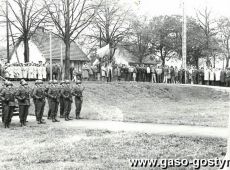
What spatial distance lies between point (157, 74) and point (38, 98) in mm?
19140

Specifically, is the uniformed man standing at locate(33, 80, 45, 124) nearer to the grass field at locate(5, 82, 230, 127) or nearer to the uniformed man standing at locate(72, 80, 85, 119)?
the uniformed man standing at locate(72, 80, 85, 119)

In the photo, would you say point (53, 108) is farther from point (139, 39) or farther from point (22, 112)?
point (139, 39)

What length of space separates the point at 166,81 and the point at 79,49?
2774cm

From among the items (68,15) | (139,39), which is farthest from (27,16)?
(139,39)

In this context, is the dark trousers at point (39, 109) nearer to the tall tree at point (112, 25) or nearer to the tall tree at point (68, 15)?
the tall tree at point (68, 15)

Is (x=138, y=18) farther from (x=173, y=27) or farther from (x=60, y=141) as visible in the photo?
(x=60, y=141)

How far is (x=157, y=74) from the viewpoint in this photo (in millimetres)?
35688

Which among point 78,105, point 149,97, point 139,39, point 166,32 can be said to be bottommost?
point 149,97

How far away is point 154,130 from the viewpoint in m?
14.8

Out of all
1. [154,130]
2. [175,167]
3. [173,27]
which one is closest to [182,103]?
[154,130]

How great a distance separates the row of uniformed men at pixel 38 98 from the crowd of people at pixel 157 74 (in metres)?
15.2

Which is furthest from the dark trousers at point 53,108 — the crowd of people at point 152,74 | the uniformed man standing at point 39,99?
the crowd of people at point 152,74

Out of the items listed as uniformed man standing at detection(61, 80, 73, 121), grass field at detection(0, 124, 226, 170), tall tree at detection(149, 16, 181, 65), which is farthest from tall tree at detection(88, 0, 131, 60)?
grass field at detection(0, 124, 226, 170)

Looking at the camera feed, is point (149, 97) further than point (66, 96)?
Yes
